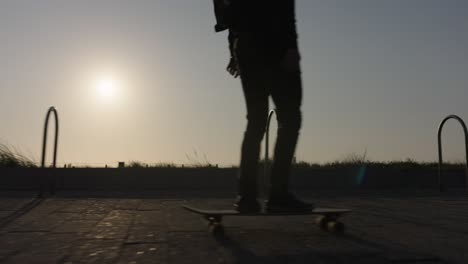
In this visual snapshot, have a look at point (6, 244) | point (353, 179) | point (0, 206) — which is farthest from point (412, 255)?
point (353, 179)

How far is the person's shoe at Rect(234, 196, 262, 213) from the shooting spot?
278 cm

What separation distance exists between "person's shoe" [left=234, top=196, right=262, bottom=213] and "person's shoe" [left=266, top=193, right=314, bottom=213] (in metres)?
0.08

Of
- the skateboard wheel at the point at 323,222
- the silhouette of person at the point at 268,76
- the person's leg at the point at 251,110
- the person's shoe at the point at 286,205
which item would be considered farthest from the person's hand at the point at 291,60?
the skateboard wheel at the point at 323,222

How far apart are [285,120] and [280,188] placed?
42cm

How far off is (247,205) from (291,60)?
0.91 meters

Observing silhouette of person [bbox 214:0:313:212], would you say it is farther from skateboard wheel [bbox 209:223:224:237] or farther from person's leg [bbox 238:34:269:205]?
skateboard wheel [bbox 209:223:224:237]

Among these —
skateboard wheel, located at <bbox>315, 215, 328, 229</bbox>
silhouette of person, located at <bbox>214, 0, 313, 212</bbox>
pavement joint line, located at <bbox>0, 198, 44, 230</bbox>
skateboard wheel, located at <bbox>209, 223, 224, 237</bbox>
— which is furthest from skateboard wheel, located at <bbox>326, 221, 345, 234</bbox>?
pavement joint line, located at <bbox>0, 198, 44, 230</bbox>

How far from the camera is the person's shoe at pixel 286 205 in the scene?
2.79 meters

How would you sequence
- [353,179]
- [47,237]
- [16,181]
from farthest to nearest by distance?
[353,179], [16,181], [47,237]

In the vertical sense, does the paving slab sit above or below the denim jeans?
Answer: below

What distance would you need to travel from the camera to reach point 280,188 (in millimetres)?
2908

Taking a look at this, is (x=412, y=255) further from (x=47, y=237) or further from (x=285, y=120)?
(x=47, y=237)

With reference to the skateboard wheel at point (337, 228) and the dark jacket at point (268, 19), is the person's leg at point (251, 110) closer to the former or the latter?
the dark jacket at point (268, 19)

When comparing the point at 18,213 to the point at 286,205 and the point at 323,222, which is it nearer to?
the point at 286,205
